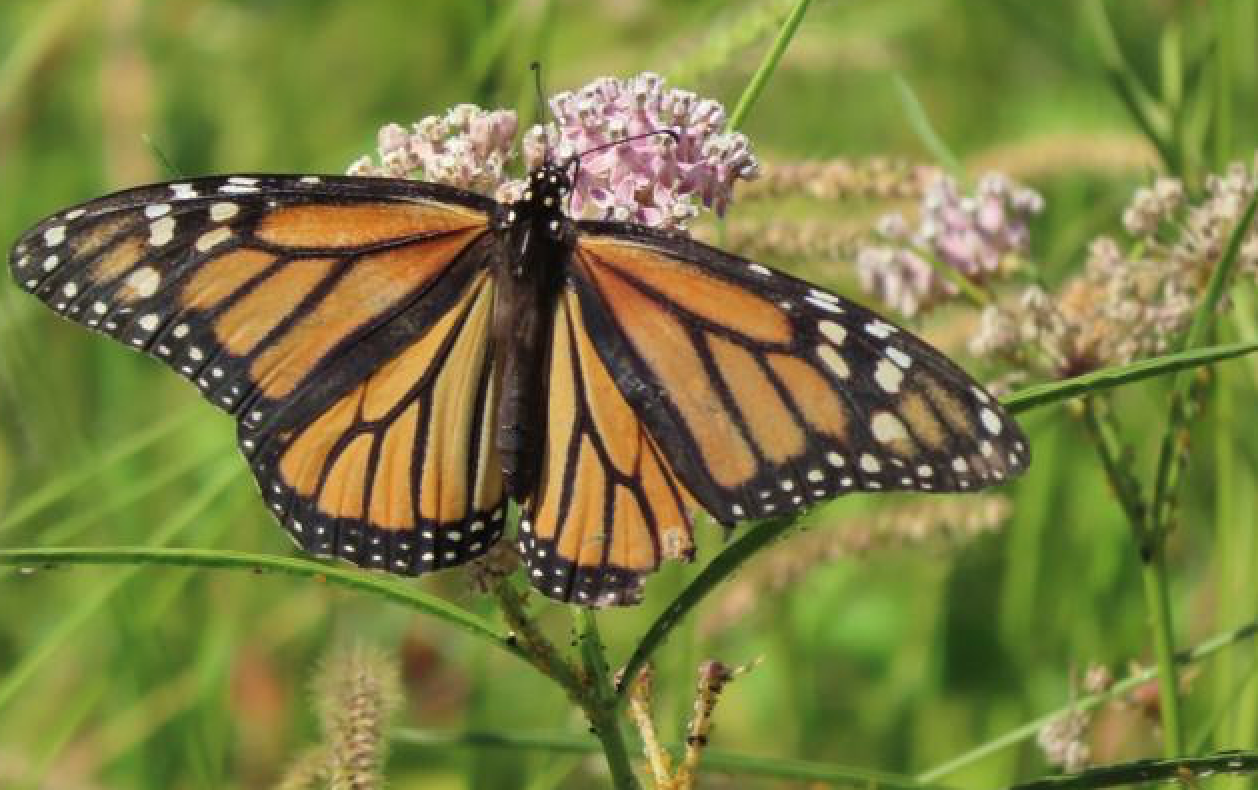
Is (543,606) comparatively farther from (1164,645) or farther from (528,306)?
(1164,645)

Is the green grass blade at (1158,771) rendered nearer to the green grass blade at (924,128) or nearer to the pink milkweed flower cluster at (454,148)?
the pink milkweed flower cluster at (454,148)

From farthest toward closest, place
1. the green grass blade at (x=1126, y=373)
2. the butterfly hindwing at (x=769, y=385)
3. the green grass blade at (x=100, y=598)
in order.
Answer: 1. the green grass blade at (x=100, y=598)
2. the butterfly hindwing at (x=769, y=385)
3. the green grass blade at (x=1126, y=373)

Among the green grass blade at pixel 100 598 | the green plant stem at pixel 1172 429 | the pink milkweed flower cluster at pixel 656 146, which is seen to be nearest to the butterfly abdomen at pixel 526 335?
the pink milkweed flower cluster at pixel 656 146

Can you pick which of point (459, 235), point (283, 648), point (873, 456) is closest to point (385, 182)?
point (459, 235)

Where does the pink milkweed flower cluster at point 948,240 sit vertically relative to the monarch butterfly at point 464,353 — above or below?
above

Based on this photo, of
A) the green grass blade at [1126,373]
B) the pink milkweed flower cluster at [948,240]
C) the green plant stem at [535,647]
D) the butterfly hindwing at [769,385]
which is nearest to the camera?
the green grass blade at [1126,373]

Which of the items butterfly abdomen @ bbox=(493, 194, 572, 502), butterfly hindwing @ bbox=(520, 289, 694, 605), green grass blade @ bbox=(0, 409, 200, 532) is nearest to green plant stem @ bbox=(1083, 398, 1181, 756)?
butterfly hindwing @ bbox=(520, 289, 694, 605)
